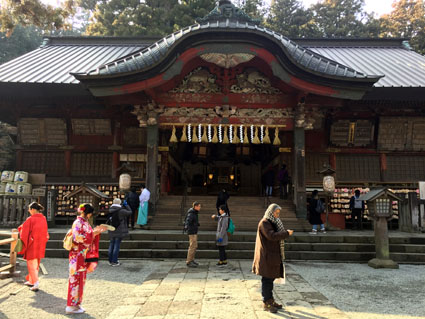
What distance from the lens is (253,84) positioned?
12656mm

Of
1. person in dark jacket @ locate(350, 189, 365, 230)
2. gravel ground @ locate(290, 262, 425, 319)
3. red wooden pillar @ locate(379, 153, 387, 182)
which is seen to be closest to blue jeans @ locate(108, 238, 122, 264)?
gravel ground @ locate(290, 262, 425, 319)

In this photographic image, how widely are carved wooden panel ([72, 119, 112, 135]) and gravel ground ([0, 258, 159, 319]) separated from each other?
7.69 meters

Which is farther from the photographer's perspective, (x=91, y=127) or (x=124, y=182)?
(x=91, y=127)

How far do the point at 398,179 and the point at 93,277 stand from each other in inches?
537

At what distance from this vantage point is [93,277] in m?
7.01

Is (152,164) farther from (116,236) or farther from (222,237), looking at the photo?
(222,237)

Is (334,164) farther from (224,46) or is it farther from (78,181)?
(78,181)

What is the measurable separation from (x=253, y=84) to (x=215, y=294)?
8973 millimetres

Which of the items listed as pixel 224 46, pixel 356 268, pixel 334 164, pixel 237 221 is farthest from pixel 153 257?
pixel 334 164

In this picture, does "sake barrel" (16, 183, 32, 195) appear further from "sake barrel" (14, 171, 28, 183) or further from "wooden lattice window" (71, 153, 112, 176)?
"wooden lattice window" (71, 153, 112, 176)

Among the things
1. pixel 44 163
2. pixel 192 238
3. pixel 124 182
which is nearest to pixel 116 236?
pixel 192 238

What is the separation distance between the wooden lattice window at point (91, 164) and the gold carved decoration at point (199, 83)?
16.0 feet

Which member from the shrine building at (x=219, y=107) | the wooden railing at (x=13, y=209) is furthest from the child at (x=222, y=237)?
the wooden railing at (x=13, y=209)

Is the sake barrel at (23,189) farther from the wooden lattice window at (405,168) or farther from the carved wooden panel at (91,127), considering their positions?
the wooden lattice window at (405,168)
